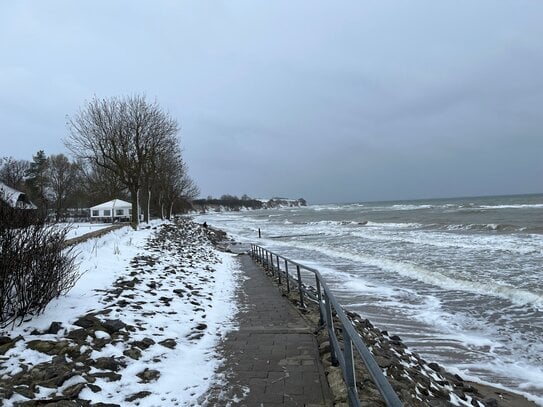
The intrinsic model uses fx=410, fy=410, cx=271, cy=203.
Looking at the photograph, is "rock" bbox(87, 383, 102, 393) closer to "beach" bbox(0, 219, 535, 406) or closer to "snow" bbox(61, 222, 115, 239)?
"beach" bbox(0, 219, 535, 406)

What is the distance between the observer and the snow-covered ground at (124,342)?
3877 mm

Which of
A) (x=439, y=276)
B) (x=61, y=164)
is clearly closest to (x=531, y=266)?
(x=439, y=276)

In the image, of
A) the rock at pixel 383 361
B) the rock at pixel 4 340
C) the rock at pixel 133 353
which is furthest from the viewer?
the rock at pixel 383 361

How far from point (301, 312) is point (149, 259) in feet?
18.7

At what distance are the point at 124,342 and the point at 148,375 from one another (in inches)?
34.4

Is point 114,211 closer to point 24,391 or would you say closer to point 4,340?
point 4,340

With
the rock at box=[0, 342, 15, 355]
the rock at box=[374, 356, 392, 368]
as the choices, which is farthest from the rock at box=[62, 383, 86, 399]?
the rock at box=[374, 356, 392, 368]

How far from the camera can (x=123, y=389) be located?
3.98m

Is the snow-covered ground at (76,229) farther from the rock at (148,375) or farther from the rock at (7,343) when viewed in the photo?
the rock at (148,375)

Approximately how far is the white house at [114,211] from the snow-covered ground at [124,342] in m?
45.7

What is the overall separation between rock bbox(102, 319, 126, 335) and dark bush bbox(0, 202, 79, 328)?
0.83 m

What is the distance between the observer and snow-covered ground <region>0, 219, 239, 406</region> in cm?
388

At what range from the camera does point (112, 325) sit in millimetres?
5379

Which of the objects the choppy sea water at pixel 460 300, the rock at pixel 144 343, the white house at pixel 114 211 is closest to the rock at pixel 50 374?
the rock at pixel 144 343
